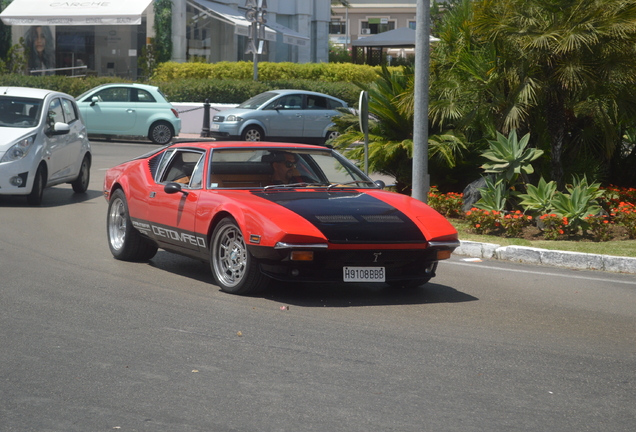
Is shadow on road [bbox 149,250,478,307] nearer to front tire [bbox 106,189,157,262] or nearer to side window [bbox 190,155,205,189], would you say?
front tire [bbox 106,189,157,262]

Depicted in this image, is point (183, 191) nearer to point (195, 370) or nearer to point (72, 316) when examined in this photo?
point (72, 316)

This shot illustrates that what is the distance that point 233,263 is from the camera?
24.7 feet

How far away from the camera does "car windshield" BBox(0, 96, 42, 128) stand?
13.7 m

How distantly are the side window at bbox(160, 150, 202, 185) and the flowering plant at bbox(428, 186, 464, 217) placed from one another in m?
4.98

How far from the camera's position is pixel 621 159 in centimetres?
1452

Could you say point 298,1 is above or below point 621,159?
above

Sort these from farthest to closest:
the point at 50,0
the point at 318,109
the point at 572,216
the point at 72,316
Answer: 1. the point at 50,0
2. the point at 318,109
3. the point at 572,216
4. the point at 72,316

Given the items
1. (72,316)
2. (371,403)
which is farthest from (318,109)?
(371,403)

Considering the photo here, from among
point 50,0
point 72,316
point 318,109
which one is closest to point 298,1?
point 50,0

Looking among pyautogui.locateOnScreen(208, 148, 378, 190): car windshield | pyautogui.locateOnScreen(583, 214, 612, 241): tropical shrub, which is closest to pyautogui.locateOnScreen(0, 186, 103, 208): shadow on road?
pyautogui.locateOnScreen(208, 148, 378, 190): car windshield

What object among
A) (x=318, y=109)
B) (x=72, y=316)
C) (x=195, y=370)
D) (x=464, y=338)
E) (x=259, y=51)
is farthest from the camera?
(x=259, y=51)

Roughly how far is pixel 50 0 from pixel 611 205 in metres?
30.3

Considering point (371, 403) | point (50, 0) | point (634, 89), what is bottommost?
point (371, 403)

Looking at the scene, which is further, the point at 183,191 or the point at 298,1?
the point at 298,1
